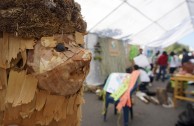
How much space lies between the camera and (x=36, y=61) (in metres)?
0.86

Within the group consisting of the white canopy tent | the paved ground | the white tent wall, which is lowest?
the paved ground

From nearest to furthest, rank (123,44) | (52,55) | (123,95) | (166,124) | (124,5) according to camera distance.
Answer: (52,55)
(123,95)
(166,124)
(124,5)
(123,44)

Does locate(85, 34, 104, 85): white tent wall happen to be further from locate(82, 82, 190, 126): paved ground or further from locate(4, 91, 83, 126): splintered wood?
locate(4, 91, 83, 126): splintered wood

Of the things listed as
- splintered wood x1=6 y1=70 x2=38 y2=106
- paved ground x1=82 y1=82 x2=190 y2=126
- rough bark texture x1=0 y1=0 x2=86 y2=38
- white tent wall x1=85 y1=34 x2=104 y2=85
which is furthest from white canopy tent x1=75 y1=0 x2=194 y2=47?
splintered wood x1=6 y1=70 x2=38 y2=106

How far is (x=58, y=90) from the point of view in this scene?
34.5 inches

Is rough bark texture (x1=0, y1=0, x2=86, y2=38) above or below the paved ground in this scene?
above

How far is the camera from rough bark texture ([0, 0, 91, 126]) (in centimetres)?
83

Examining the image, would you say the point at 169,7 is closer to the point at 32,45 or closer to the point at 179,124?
the point at 179,124

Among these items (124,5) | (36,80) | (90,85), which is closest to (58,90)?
(36,80)

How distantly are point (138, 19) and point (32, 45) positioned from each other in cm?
497

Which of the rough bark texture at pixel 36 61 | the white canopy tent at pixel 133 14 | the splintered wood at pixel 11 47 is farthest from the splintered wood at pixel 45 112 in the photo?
the white canopy tent at pixel 133 14

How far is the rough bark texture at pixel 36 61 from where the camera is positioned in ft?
2.73

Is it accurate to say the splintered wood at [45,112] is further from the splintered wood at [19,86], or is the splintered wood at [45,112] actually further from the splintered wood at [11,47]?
the splintered wood at [11,47]

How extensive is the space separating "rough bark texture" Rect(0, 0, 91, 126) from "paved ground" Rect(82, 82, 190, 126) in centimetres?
225
